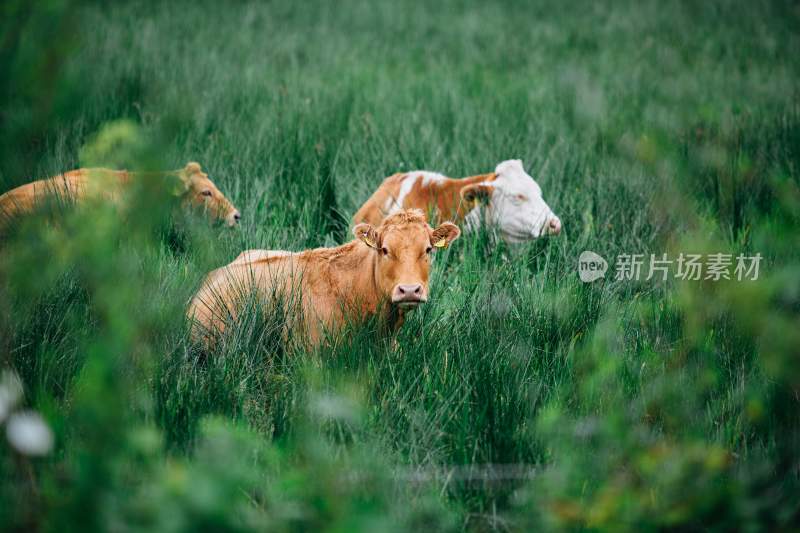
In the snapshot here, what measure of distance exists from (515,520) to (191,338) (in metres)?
1.81

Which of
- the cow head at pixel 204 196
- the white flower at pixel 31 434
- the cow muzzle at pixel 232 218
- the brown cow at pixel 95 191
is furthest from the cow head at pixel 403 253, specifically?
the white flower at pixel 31 434

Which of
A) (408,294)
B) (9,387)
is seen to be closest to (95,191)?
(408,294)

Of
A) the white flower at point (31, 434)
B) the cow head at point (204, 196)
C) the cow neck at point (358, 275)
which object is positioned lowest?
the cow neck at point (358, 275)

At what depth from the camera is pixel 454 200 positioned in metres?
5.41

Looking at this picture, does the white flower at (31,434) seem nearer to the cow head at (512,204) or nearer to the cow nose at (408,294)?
the cow nose at (408,294)

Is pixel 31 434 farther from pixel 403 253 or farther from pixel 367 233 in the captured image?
pixel 367 233

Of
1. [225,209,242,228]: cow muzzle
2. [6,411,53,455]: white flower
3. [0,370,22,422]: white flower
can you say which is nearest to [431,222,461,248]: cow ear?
[225,209,242,228]: cow muzzle

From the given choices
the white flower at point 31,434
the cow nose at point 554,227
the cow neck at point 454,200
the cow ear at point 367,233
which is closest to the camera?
the white flower at point 31,434

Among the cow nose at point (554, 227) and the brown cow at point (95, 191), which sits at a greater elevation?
the brown cow at point (95, 191)

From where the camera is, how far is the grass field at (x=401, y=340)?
6.42 ft

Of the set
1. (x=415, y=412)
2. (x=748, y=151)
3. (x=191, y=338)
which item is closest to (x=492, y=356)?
(x=415, y=412)

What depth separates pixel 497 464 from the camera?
110 inches

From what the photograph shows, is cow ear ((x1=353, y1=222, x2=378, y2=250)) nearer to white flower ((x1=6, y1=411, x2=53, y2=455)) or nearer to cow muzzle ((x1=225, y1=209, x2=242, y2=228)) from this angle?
cow muzzle ((x1=225, y1=209, x2=242, y2=228))

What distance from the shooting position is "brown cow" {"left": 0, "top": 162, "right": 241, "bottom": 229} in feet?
14.2
